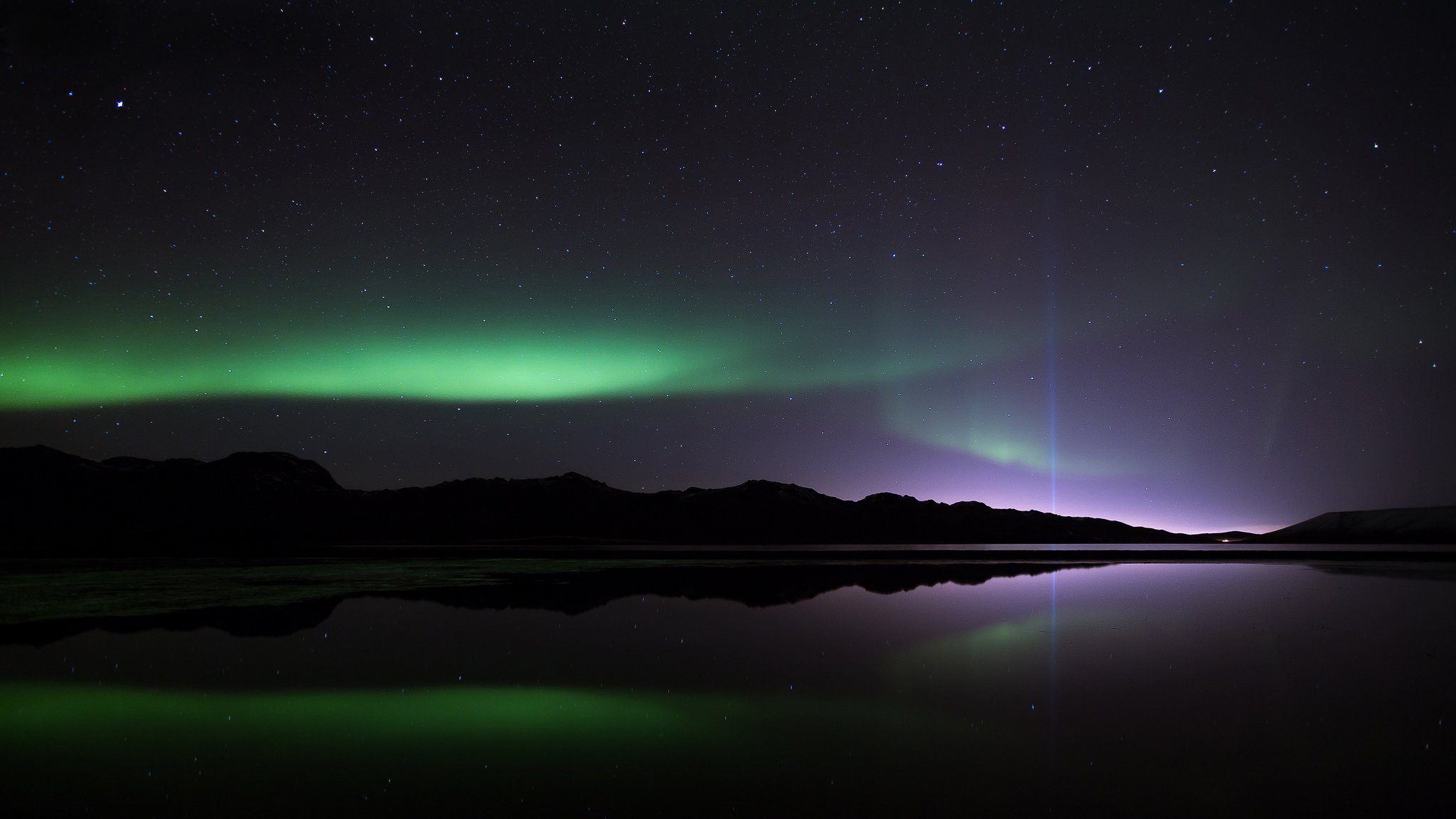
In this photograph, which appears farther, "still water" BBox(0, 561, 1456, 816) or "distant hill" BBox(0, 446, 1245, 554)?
"distant hill" BBox(0, 446, 1245, 554)

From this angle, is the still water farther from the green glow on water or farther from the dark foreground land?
the dark foreground land

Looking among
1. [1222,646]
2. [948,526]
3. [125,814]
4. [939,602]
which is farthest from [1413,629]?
[948,526]

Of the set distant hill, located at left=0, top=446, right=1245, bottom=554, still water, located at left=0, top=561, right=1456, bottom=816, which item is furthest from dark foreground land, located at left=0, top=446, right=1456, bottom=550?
still water, located at left=0, top=561, right=1456, bottom=816

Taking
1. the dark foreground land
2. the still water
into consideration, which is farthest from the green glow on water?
the dark foreground land

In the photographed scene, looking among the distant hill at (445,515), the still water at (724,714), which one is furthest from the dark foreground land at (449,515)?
the still water at (724,714)

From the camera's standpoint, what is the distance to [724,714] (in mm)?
8688

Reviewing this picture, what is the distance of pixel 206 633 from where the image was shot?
14.6 meters

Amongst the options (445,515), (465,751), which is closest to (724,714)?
(465,751)

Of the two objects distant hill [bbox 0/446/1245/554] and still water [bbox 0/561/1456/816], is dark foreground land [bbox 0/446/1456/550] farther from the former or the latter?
still water [bbox 0/561/1456/816]

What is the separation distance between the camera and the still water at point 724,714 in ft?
20.3

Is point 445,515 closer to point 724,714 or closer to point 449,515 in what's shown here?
point 449,515

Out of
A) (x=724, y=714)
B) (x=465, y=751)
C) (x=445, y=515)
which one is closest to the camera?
(x=465, y=751)

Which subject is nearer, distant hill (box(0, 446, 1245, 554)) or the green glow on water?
the green glow on water

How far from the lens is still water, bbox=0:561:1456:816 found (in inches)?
243
